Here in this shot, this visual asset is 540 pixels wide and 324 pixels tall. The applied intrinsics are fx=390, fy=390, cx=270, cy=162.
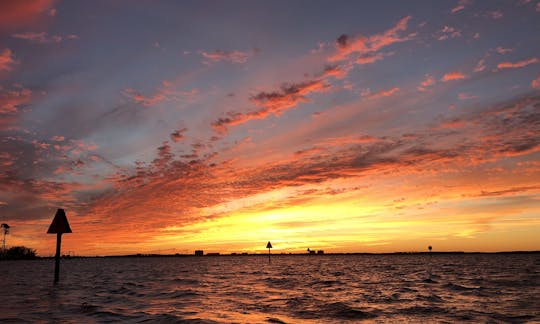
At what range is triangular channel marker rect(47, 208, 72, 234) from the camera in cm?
2634

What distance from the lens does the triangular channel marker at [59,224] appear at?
26.3 m

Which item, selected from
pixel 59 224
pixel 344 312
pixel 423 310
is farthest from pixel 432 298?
pixel 59 224

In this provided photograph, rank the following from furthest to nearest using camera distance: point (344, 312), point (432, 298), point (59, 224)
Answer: point (59, 224) < point (432, 298) < point (344, 312)

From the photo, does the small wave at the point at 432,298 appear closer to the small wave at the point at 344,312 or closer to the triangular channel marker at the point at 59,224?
the small wave at the point at 344,312

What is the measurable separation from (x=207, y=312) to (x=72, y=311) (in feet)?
17.8

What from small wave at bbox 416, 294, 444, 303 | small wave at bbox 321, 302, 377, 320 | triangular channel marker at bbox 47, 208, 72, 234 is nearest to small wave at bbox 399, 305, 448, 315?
small wave at bbox 321, 302, 377, 320

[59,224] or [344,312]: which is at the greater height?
[59,224]

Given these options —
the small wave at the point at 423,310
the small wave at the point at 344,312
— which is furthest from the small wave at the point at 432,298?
the small wave at the point at 344,312

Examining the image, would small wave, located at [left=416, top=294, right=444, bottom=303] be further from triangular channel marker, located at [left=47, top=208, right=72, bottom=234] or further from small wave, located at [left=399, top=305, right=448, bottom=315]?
triangular channel marker, located at [left=47, top=208, right=72, bottom=234]

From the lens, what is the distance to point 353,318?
15.4 meters

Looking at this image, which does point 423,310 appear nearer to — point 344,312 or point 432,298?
point 344,312

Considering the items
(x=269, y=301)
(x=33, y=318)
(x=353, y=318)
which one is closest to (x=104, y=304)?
(x=33, y=318)

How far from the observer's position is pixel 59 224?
2655cm

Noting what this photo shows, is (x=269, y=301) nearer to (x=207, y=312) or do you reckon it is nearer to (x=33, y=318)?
(x=207, y=312)
